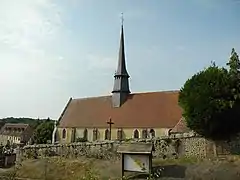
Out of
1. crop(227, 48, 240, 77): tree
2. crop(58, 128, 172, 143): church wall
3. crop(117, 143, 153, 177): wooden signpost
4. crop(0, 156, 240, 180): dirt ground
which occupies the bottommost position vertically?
crop(0, 156, 240, 180): dirt ground

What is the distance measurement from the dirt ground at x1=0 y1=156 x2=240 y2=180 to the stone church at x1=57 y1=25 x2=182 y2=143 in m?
14.7

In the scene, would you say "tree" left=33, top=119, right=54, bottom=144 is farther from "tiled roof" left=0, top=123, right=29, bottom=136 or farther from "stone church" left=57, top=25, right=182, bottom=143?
"tiled roof" left=0, top=123, right=29, bottom=136

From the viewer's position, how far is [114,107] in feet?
162

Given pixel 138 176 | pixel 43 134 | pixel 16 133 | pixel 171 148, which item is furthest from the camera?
pixel 16 133

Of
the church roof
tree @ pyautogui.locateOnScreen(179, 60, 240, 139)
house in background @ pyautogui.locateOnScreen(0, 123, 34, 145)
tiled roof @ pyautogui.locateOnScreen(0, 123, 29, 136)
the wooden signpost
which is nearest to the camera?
the wooden signpost

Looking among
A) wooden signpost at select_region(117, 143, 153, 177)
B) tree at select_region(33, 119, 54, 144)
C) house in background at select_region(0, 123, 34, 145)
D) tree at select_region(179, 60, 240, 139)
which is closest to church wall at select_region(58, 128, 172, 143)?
tree at select_region(33, 119, 54, 144)

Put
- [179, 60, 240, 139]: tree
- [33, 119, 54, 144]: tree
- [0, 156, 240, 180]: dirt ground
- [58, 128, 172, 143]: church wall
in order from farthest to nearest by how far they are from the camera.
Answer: [33, 119, 54, 144]: tree < [58, 128, 172, 143]: church wall < [179, 60, 240, 139]: tree < [0, 156, 240, 180]: dirt ground

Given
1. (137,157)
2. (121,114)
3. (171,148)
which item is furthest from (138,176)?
(121,114)

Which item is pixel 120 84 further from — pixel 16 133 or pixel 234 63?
pixel 16 133

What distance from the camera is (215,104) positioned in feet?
82.9

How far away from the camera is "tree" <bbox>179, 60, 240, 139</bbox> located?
25453mm

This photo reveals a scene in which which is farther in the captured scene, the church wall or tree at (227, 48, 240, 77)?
the church wall

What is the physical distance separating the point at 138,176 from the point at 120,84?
100ft

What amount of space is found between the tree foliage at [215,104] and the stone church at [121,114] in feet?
46.4
